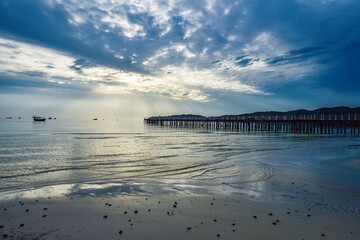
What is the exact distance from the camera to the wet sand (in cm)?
448

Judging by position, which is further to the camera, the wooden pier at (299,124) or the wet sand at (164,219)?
the wooden pier at (299,124)

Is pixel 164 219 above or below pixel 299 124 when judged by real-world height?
below

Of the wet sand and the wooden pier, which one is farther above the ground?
the wooden pier

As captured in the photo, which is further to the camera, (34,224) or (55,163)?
(55,163)

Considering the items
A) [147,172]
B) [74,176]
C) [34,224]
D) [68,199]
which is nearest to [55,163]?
[74,176]

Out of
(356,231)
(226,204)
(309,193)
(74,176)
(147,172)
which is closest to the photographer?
(356,231)

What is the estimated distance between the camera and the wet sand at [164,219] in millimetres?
4477

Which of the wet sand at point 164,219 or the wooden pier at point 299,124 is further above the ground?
the wooden pier at point 299,124

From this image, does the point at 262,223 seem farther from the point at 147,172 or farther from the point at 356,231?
the point at 147,172

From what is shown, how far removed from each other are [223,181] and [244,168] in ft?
10.3

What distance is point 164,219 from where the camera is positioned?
17.1 feet

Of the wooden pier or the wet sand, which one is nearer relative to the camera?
the wet sand

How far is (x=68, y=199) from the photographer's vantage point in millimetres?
6664

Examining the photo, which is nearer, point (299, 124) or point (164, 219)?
point (164, 219)
